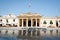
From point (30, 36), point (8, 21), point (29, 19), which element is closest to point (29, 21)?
point (29, 19)

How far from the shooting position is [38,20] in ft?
126

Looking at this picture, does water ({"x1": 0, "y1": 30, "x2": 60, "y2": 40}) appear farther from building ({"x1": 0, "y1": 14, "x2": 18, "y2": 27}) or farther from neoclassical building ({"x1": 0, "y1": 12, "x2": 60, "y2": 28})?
building ({"x1": 0, "y1": 14, "x2": 18, "y2": 27})

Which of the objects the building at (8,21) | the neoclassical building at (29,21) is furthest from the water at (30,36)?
the building at (8,21)

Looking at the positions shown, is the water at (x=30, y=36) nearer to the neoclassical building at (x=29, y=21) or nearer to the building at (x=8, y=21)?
the neoclassical building at (x=29, y=21)

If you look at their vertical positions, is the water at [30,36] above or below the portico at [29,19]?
below

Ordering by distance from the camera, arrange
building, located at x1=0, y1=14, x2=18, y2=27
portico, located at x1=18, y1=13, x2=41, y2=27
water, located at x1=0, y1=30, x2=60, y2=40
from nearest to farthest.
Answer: water, located at x1=0, y1=30, x2=60, y2=40 < portico, located at x1=18, y1=13, x2=41, y2=27 < building, located at x1=0, y1=14, x2=18, y2=27

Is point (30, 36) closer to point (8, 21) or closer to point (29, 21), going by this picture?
point (29, 21)

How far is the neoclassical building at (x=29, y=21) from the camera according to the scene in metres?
37.8

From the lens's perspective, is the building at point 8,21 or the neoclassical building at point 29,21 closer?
the neoclassical building at point 29,21

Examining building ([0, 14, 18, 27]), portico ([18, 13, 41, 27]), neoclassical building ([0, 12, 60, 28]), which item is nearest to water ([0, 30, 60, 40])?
neoclassical building ([0, 12, 60, 28])

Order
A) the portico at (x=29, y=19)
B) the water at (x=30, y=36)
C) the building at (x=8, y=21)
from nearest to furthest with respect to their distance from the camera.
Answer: the water at (x=30, y=36), the portico at (x=29, y=19), the building at (x=8, y=21)

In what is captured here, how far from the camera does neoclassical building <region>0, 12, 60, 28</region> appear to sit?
37844 mm

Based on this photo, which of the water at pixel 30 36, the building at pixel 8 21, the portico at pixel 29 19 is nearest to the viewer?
the water at pixel 30 36

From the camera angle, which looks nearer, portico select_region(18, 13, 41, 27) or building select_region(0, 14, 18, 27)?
portico select_region(18, 13, 41, 27)
